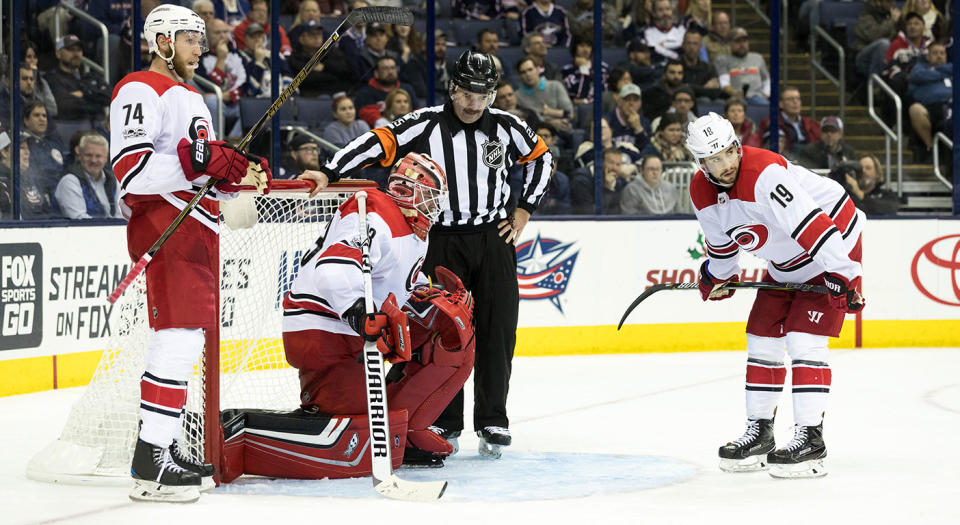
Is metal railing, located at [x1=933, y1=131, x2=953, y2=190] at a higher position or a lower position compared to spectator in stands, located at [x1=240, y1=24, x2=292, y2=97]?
lower

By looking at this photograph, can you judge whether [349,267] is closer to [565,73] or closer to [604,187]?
[604,187]

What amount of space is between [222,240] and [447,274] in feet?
2.43

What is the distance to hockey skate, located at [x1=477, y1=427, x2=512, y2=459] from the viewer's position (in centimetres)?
441

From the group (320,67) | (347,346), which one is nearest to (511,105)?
(320,67)

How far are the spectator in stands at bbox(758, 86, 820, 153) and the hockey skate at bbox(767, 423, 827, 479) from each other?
172 inches

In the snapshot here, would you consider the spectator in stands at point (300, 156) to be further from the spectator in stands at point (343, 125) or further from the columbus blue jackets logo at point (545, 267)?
the columbus blue jackets logo at point (545, 267)

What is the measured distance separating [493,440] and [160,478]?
124 cm

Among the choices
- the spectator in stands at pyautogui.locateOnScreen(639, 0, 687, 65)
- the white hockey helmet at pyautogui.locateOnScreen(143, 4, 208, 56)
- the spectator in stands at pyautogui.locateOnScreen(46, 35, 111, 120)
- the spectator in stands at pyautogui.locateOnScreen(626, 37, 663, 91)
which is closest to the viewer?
the white hockey helmet at pyautogui.locateOnScreen(143, 4, 208, 56)

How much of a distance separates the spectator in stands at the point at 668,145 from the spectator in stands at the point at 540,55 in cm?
76

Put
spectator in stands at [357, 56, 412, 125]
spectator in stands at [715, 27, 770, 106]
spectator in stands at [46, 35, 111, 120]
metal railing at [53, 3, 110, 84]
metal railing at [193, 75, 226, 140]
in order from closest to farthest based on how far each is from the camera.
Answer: spectator in stands at [46, 35, 111, 120]
metal railing at [53, 3, 110, 84]
metal railing at [193, 75, 226, 140]
spectator in stands at [357, 56, 412, 125]
spectator in stands at [715, 27, 770, 106]

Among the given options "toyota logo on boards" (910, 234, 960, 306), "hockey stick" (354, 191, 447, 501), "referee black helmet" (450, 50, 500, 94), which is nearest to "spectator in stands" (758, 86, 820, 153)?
"toyota logo on boards" (910, 234, 960, 306)

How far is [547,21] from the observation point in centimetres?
884

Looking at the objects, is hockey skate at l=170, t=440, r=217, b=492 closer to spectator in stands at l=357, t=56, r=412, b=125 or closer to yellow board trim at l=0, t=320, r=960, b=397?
yellow board trim at l=0, t=320, r=960, b=397

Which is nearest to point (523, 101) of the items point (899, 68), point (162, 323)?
point (899, 68)
